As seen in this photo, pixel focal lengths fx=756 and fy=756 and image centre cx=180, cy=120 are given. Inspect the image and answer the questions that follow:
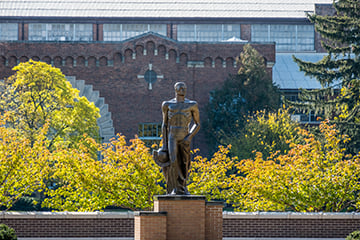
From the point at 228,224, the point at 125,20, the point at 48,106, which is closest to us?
the point at 228,224

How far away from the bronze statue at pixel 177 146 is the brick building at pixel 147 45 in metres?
31.5

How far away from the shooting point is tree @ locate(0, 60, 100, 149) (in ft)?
131

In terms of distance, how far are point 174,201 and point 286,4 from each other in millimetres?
47558

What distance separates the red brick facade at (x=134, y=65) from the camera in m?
51.3

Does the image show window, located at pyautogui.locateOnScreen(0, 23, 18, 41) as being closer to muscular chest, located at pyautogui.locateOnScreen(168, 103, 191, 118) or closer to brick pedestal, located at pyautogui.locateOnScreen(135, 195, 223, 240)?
muscular chest, located at pyautogui.locateOnScreen(168, 103, 191, 118)

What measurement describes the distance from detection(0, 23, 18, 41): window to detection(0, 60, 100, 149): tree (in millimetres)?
18782

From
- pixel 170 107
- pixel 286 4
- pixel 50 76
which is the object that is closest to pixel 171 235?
pixel 170 107

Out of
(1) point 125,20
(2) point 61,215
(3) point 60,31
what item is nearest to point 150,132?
(1) point 125,20

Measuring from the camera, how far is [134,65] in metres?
51.6

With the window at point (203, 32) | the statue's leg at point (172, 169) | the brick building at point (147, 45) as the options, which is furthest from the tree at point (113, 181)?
the window at point (203, 32)

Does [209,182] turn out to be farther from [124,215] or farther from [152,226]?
[152,226]

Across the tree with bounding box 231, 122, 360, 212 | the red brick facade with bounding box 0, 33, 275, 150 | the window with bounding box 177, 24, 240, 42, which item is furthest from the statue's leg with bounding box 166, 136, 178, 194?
the window with bounding box 177, 24, 240, 42

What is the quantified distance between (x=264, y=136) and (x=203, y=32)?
17.7 metres

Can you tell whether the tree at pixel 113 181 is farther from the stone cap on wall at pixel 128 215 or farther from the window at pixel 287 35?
the window at pixel 287 35
